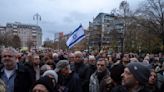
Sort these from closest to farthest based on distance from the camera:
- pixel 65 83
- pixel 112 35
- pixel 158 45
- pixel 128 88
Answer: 1. pixel 128 88
2. pixel 65 83
3. pixel 158 45
4. pixel 112 35

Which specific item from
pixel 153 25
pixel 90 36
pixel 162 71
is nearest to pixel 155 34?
pixel 153 25

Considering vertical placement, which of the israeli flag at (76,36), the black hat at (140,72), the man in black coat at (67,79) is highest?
the israeli flag at (76,36)

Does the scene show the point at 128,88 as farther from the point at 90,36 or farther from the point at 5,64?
the point at 90,36

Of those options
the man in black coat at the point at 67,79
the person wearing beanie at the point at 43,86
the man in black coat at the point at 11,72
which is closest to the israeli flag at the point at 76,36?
the man in black coat at the point at 67,79

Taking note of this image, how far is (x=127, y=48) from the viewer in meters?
63.8

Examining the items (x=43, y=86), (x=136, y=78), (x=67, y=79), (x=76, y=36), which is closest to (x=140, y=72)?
(x=136, y=78)

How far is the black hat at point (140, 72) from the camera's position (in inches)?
189

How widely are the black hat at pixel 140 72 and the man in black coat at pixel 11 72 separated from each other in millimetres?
2013

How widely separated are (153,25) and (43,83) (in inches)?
2390

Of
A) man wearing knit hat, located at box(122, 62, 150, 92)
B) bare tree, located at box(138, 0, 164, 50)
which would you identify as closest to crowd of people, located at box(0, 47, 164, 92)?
man wearing knit hat, located at box(122, 62, 150, 92)

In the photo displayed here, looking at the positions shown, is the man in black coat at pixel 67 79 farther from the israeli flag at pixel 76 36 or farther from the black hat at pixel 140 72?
the israeli flag at pixel 76 36

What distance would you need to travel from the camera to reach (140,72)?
485cm

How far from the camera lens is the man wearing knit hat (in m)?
4.80

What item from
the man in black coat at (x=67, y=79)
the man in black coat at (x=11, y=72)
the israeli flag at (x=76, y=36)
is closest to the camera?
the man in black coat at (x=11, y=72)
